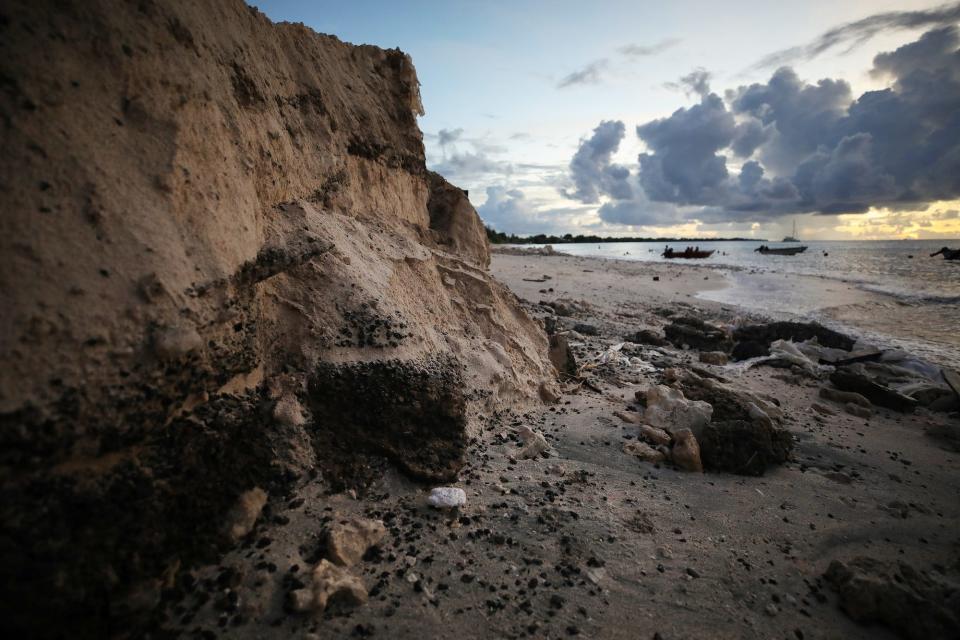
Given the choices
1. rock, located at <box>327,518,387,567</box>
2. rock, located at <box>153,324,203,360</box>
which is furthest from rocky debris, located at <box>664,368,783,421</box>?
rock, located at <box>153,324,203,360</box>

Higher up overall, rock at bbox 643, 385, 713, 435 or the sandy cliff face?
the sandy cliff face

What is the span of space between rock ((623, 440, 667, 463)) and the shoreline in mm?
8724

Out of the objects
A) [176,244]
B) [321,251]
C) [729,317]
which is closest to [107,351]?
[176,244]

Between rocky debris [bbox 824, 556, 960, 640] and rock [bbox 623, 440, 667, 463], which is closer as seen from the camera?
rocky debris [bbox 824, 556, 960, 640]

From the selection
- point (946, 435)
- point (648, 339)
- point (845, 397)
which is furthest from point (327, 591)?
point (648, 339)

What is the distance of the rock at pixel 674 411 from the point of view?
4.61 meters

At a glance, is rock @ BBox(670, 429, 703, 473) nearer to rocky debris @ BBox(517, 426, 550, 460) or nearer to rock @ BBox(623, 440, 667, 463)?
rock @ BBox(623, 440, 667, 463)

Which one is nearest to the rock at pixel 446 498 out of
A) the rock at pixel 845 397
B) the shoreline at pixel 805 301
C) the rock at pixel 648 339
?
the rock at pixel 845 397

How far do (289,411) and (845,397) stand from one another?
7.46m

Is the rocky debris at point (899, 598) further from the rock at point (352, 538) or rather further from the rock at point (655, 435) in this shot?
the rock at point (352, 538)

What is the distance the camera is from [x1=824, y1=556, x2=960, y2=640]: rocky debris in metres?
2.47

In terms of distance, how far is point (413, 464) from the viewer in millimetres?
3283

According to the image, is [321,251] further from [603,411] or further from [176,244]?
[603,411]

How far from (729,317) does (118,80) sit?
15.4m
